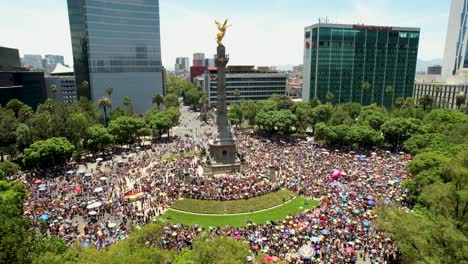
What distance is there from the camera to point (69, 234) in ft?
120

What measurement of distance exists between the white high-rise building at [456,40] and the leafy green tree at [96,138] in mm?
180513

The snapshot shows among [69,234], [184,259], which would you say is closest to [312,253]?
[184,259]

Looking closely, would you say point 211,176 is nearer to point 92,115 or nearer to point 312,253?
point 312,253

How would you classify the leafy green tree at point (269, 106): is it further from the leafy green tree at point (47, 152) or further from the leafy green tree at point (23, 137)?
the leafy green tree at point (23, 137)

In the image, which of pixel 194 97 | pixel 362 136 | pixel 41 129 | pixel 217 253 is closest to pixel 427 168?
pixel 362 136

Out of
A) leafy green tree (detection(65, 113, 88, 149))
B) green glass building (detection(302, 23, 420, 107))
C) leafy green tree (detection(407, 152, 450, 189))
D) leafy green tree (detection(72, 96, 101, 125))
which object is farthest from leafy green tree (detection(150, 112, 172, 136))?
green glass building (detection(302, 23, 420, 107))

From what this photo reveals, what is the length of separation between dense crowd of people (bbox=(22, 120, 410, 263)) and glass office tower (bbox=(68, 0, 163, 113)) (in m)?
58.0

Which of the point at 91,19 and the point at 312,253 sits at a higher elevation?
the point at 91,19

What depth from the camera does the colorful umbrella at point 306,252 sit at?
1160 inches

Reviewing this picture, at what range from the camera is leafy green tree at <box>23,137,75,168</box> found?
190ft

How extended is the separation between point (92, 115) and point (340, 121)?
72.5 metres

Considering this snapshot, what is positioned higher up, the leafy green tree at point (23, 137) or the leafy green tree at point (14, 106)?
the leafy green tree at point (14, 106)

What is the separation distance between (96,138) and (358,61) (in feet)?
393

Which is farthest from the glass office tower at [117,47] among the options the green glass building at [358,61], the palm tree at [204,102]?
the green glass building at [358,61]
